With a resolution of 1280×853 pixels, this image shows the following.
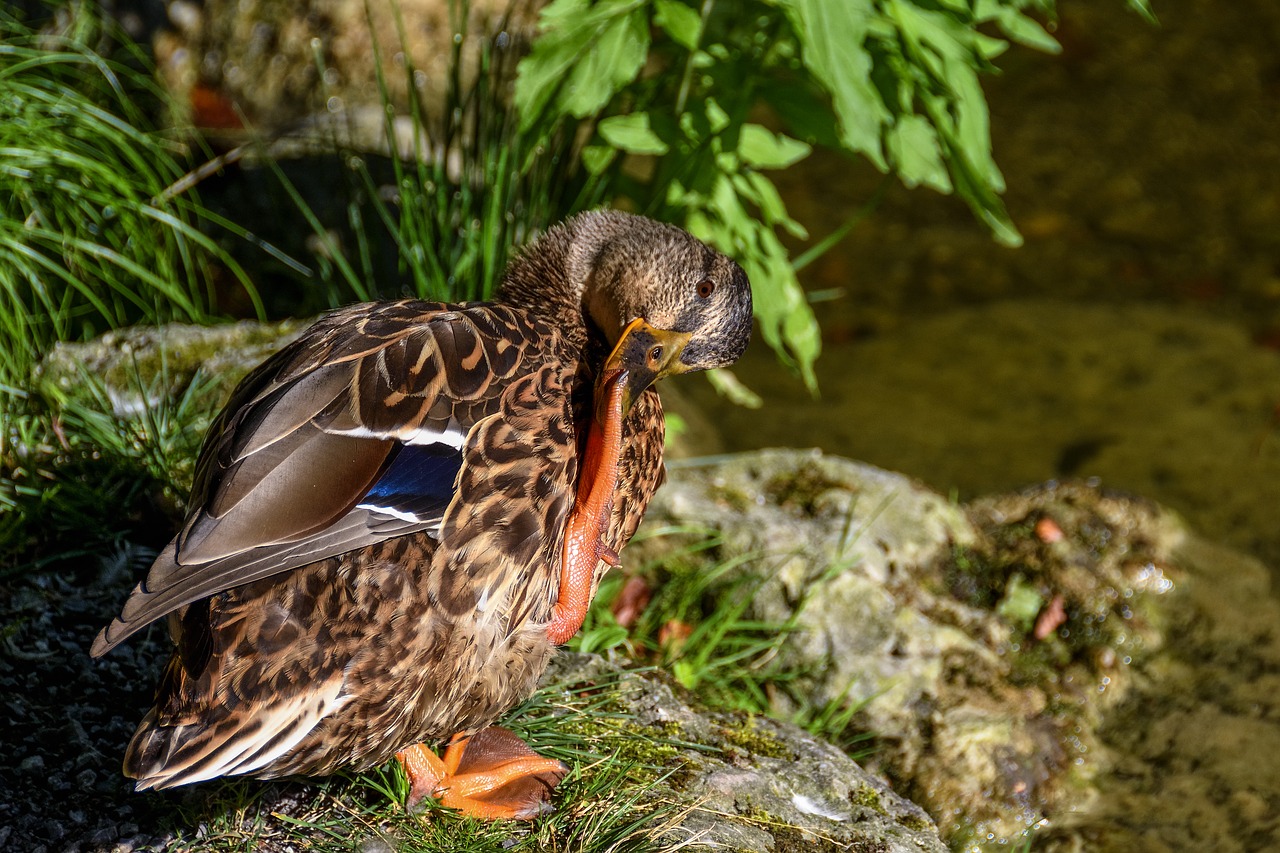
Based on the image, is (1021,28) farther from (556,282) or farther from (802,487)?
(802,487)

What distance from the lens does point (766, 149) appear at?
140 inches

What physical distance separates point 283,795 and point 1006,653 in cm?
227

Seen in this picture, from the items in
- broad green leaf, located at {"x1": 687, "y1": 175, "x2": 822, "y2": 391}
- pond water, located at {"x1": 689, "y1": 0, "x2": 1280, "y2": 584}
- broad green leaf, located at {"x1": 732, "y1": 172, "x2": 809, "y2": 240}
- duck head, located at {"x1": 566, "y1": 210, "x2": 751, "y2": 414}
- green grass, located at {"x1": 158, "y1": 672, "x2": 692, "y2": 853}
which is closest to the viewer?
green grass, located at {"x1": 158, "y1": 672, "x2": 692, "y2": 853}

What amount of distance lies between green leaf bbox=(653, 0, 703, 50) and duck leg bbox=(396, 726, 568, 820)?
1.90 meters

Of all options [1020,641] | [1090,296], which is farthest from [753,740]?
[1090,296]

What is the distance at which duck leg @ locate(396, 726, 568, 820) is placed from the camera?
8.24 ft

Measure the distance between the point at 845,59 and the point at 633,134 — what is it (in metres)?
0.76

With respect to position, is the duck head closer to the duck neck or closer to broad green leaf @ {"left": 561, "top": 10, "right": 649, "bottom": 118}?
the duck neck

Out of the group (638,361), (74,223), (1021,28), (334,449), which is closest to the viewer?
(334,449)

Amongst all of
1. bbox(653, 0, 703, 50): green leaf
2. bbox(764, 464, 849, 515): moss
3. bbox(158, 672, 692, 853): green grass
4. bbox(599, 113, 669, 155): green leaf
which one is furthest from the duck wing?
bbox(764, 464, 849, 515): moss

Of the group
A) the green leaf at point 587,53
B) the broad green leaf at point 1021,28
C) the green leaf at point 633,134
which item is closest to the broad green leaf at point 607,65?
the green leaf at point 587,53

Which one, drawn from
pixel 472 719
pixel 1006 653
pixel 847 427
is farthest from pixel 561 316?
pixel 847 427

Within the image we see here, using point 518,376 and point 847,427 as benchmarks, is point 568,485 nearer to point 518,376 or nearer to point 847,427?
point 518,376

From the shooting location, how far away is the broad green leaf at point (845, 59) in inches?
109
